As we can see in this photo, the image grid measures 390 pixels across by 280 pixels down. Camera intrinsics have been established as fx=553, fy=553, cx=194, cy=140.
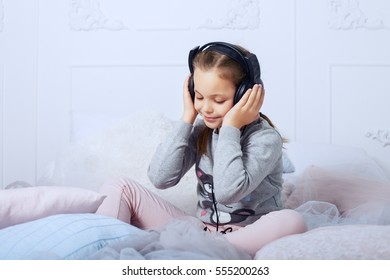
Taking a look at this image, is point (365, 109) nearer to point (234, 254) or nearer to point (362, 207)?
point (362, 207)

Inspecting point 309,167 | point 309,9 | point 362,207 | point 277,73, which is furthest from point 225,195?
point 309,9

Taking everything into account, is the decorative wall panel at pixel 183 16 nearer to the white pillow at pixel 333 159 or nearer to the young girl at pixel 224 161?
the white pillow at pixel 333 159

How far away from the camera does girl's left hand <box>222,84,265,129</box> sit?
1.00 meters

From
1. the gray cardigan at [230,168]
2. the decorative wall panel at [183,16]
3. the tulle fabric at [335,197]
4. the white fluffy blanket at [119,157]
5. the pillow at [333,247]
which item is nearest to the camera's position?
the pillow at [333,247]

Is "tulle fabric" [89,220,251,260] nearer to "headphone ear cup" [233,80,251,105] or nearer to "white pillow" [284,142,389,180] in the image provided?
"headphone ear cup" [233,80,251,105]

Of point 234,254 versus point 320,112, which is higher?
point 320,112

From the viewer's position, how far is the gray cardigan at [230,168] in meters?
0.97

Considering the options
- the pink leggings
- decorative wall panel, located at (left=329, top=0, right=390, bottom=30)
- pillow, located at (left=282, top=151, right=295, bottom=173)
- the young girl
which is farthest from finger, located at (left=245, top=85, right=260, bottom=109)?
decorative wall panel, located at (left=329, top=0, right=390, bottom=30)

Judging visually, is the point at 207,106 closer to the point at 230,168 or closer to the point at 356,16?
the point at 230,168

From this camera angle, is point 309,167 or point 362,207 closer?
point 362,207

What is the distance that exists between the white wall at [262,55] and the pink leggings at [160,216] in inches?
32.2

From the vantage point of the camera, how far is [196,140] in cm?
114

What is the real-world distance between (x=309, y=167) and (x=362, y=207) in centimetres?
30

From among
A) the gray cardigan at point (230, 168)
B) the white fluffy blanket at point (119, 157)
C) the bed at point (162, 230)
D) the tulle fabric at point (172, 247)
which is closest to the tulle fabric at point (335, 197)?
the bed at point (162, 230)
